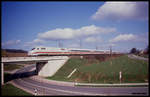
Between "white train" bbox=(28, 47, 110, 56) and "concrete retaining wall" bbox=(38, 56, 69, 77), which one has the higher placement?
"white train" bbox=(28, 47, 110, 56)

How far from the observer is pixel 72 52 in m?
43.5

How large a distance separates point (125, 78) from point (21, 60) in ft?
77.4

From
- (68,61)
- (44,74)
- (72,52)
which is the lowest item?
(44,74)

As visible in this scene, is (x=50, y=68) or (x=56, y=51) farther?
(x=56, y=51)

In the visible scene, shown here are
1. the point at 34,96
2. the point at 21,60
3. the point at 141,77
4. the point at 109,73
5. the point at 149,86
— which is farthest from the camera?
the point at 21,60

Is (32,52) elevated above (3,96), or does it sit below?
above

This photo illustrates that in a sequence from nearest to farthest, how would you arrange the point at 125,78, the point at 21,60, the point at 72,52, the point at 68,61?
the point at 125,78 < the point at 21,60 < the point at 68,61 < the point at 72,52

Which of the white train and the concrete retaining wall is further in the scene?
the white train

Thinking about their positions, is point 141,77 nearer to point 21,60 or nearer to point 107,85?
point 107,85

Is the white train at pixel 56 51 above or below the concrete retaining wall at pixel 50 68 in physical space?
above

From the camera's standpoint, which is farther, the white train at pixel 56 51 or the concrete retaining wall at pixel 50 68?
the white train at pixel 56 51

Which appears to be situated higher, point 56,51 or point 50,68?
point 56,51

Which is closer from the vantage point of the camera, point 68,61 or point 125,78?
point 125,78

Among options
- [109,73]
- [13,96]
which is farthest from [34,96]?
[109,73]
